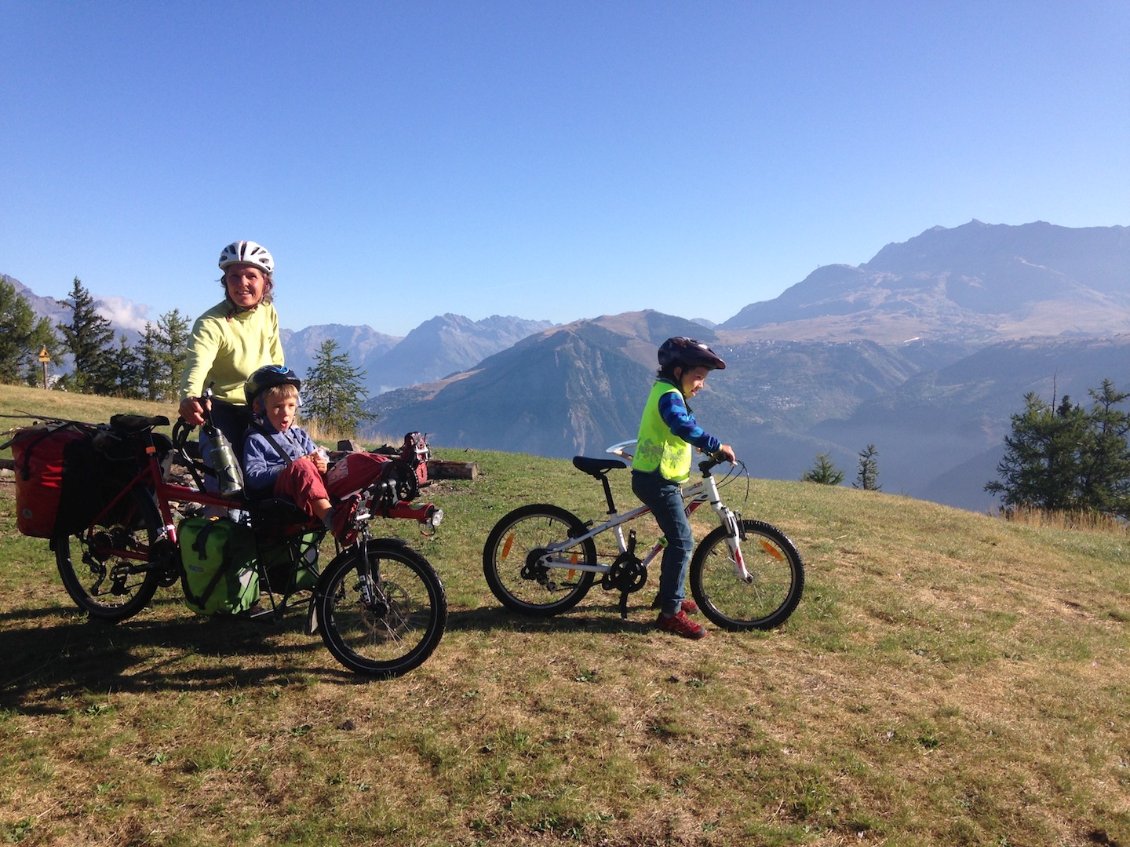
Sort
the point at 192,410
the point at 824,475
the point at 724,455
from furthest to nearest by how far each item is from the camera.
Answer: the point at 824,475
the point at 724,455
the point at 192,410

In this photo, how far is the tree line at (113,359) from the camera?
54375mm

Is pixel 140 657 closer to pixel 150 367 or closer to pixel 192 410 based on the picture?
pixel 192 410

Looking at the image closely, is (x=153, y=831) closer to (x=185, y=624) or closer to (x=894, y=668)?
(x=185, y=624)

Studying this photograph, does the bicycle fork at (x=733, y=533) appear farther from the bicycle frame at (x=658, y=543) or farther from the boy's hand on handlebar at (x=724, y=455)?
the boy's hand on handlebar at (x=724, y=455)

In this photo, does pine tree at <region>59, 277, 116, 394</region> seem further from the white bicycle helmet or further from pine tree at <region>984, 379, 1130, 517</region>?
pine tree at <region>984, 379, 1130, 517</region>

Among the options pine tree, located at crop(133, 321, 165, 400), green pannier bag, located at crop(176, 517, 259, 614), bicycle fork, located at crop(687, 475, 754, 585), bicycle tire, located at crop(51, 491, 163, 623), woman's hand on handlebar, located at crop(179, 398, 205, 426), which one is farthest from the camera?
pine tree, located at crop(133, 321, 165, 400)

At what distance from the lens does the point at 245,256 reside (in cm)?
541

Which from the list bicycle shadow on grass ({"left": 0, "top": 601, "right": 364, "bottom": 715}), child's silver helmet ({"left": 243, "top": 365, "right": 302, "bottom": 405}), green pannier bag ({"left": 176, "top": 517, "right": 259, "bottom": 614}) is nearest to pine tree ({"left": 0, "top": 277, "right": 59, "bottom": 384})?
bicycle shadow on grass ({"left": 0, "top": 601, "right": 364, "bottom": 715})

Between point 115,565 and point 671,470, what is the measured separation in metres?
4.97

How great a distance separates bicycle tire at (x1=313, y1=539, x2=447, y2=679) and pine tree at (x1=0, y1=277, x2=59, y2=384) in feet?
213

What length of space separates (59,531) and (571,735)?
Result: 4.38m

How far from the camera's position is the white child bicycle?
20.6 feet

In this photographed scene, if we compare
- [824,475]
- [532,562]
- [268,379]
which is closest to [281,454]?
[268,379]

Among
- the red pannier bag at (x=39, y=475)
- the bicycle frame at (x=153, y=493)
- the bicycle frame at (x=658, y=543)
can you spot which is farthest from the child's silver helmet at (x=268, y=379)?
the bicycle frame at (x=658, y=543)
